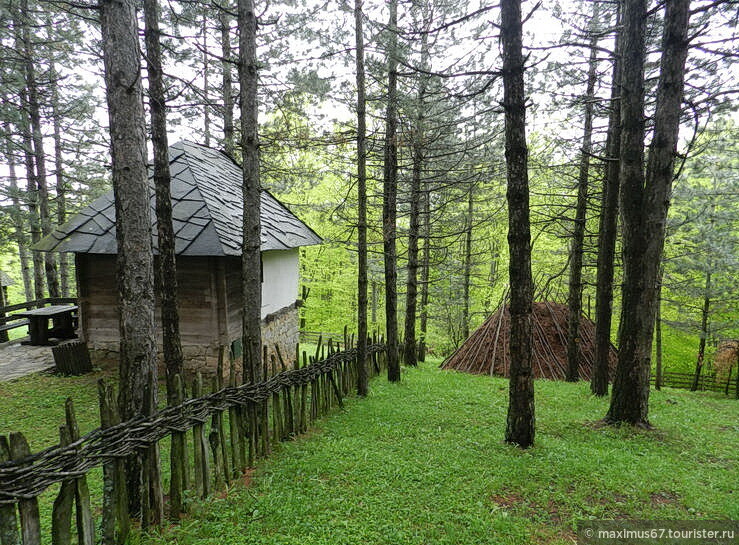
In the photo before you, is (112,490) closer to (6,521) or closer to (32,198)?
(6,521)

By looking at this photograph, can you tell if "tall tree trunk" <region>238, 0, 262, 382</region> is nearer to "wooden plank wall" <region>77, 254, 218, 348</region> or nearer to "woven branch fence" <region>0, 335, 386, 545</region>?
"woven branch fence" <region>0, 335, 386, 545</region>

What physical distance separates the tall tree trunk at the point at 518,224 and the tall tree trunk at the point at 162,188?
211 inches

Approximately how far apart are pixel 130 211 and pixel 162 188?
267 cm

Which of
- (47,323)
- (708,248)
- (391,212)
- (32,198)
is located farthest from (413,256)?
(32,198)

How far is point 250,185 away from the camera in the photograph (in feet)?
20.3

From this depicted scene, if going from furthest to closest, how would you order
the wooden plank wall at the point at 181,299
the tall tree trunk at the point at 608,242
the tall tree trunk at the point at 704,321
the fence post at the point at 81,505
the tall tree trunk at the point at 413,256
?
1. the tall tree trunk at the point at 704,321
2. the tall tree trunk at the point at 413,256
3. the tall tree trunk at the point at 608,242
4. the wooden plank wall at the point at 181,299
5. the fence post at the point at 81,505

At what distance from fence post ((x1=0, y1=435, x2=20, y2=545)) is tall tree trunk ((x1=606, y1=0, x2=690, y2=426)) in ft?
25.8

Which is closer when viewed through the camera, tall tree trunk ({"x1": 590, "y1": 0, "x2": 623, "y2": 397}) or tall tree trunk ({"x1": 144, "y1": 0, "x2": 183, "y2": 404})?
tall tree trunk ({"x1": 144, "y1": 0, "x2": 183, "y2": 404})

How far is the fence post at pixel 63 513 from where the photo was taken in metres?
2.77

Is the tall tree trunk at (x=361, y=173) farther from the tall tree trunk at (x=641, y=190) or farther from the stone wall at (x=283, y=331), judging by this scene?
the tall tree trunk at (x=641, y=190)

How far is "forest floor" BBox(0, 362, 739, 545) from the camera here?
151 inches

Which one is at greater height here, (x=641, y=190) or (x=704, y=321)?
(x=641, y=190)

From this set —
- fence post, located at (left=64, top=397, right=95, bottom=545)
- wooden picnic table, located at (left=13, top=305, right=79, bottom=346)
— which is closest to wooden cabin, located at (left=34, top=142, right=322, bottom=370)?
wooden picnic table, located at (left=13, top=305, right=79, bottom=346)

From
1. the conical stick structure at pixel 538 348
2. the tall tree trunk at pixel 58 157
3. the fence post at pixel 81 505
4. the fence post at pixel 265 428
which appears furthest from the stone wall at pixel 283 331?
the tall tree trunk at pixel 58 157
